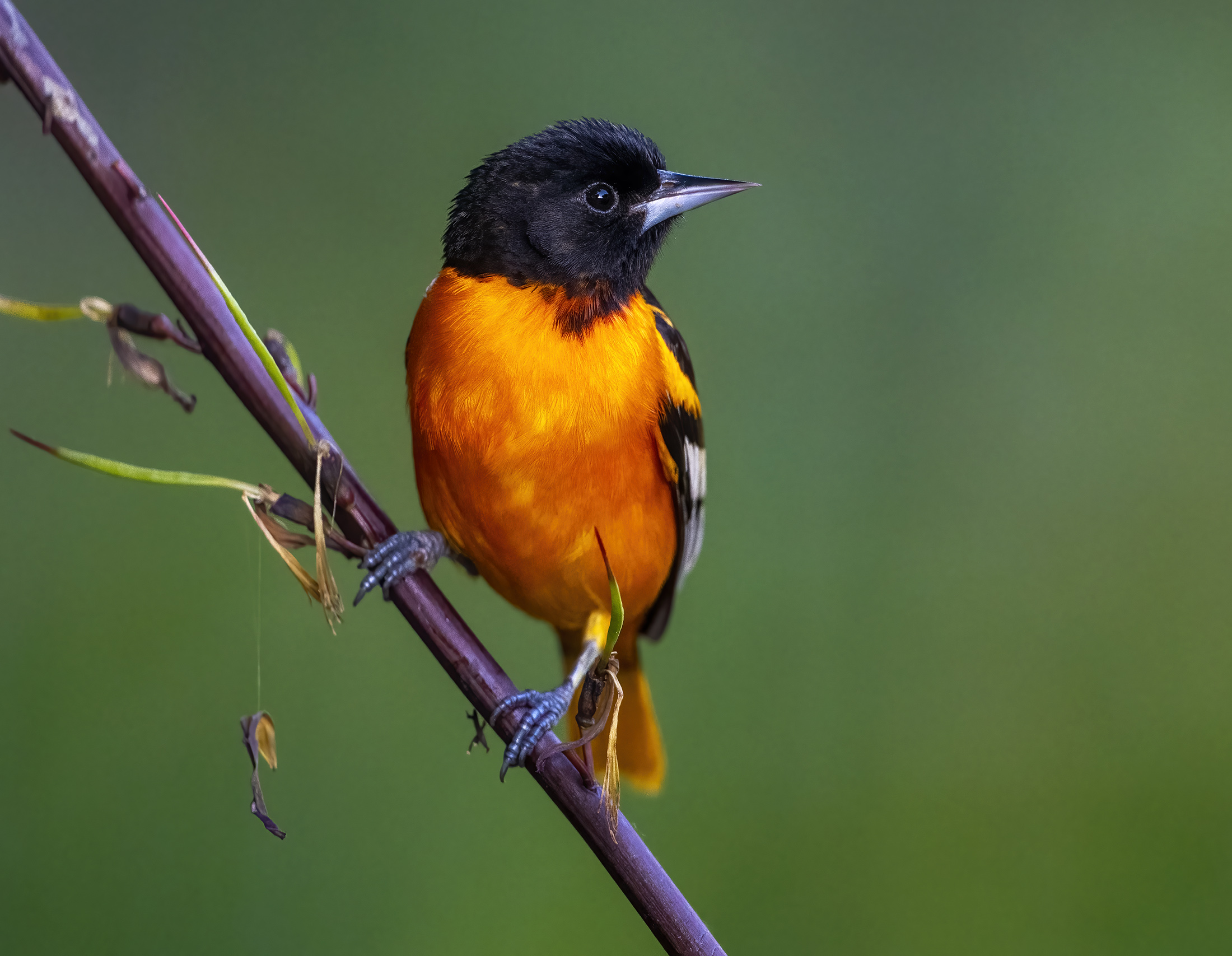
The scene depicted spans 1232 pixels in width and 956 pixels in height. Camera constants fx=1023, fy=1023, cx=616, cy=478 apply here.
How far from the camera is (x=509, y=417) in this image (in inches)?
56.1

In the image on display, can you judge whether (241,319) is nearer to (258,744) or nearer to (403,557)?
(258,744)

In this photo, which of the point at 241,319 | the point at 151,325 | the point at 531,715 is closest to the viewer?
the point at 241,319

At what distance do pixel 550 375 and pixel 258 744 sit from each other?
66 cm

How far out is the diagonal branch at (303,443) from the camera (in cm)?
83

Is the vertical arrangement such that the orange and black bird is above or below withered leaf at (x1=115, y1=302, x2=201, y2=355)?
below

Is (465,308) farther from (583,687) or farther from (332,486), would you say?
(583,687)

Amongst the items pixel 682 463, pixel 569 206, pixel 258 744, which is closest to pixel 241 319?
pixel 258 744

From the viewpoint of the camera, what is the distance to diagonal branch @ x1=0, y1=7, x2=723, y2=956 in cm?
83

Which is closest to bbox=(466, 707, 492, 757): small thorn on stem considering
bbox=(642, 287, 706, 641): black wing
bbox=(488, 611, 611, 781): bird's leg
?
bbox=(488, 611, 611, 781): bird's leg

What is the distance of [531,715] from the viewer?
137 centimetres

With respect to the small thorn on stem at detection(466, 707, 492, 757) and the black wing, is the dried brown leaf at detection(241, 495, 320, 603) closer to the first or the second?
the small thorn on stem at detection(466, 707, 492, 757)

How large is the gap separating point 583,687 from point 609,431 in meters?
0.62

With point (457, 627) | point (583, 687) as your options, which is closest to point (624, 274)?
point (457, 627)

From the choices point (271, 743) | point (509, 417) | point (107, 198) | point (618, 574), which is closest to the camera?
point (107, 198)
